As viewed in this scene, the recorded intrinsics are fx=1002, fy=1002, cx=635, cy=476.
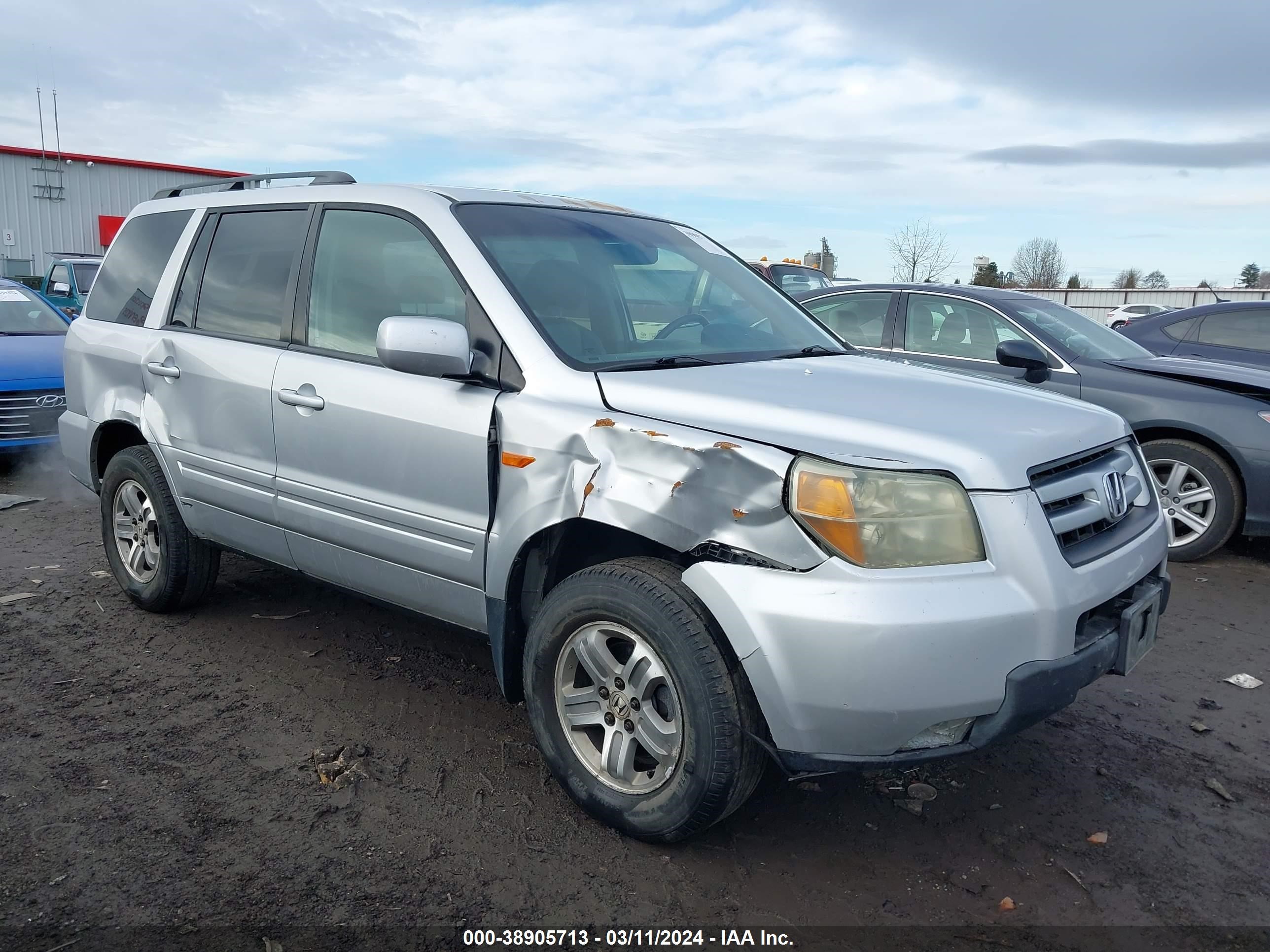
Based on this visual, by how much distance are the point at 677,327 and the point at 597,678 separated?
1.33 metres

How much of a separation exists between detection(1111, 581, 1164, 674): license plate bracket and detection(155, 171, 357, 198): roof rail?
119 inches

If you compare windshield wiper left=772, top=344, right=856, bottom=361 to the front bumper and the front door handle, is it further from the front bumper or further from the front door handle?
the front door handle

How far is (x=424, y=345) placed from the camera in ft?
9.61

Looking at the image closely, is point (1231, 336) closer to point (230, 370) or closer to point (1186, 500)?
point (1186, 500)

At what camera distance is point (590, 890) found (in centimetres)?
262

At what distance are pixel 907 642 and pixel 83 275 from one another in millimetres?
17410

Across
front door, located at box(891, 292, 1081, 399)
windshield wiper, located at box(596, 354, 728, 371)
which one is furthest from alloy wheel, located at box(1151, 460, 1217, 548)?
windshield wiper, located at box(596, 354, 728, 371)

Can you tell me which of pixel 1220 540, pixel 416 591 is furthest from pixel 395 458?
pixel 1220 540

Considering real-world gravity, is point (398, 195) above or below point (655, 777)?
above

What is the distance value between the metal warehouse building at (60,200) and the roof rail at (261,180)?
2965 centimetres

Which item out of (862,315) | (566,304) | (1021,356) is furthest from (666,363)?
(862,315)

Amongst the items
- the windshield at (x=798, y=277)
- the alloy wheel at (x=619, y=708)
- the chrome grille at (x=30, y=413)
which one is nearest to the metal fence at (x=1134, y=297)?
the windshield at (x=798, y=277)

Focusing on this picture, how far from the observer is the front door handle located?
3.48 metres

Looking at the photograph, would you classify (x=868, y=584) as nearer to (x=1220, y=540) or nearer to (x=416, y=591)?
(x=416, y=591)
